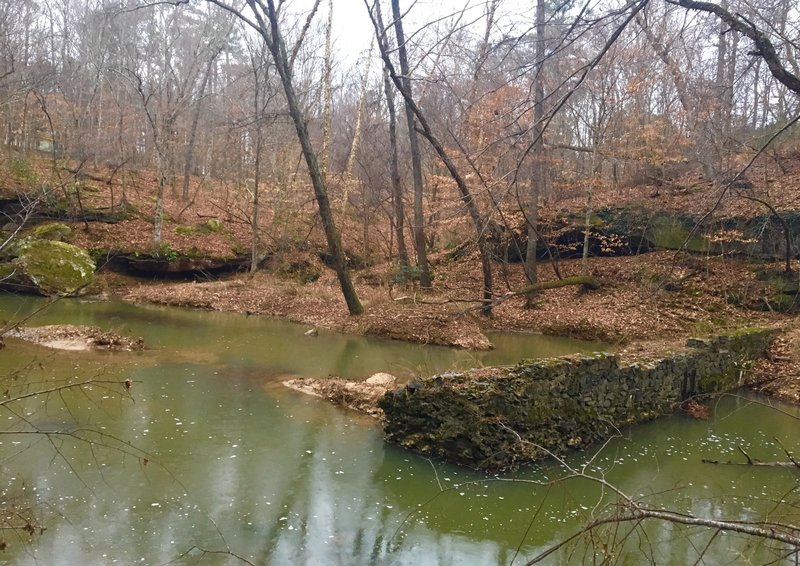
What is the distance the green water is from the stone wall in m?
0.26

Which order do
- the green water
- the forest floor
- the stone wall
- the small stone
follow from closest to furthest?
the green water < the stone wall < the small stone < the forest floor

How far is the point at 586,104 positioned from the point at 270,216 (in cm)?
1522

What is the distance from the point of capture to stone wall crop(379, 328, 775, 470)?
7.28 metres

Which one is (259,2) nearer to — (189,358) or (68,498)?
(189,358)

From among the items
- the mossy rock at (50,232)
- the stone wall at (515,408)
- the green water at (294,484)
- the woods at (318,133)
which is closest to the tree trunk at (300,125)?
the woods at (318,133)

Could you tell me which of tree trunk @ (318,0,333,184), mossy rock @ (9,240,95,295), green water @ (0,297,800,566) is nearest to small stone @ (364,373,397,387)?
green water @ (0,297,800,566)

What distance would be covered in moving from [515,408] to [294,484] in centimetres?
292

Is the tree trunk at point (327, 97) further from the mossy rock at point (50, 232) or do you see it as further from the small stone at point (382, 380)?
the small stone at point (382, 380)

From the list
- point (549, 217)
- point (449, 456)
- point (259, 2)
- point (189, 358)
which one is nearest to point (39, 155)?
point (259, 2)

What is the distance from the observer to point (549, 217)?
2197 centimetres

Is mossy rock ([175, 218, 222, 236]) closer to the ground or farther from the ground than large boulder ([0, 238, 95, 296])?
farther from the ground

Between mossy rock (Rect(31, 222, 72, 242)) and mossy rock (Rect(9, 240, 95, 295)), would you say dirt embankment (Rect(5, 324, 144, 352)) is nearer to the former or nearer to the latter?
mossy rock (Rect(9, 240, 95, 295))

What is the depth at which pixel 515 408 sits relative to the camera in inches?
293

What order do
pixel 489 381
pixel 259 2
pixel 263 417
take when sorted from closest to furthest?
pixel 489 381 < pixel 263 417 < pixel 259 2
